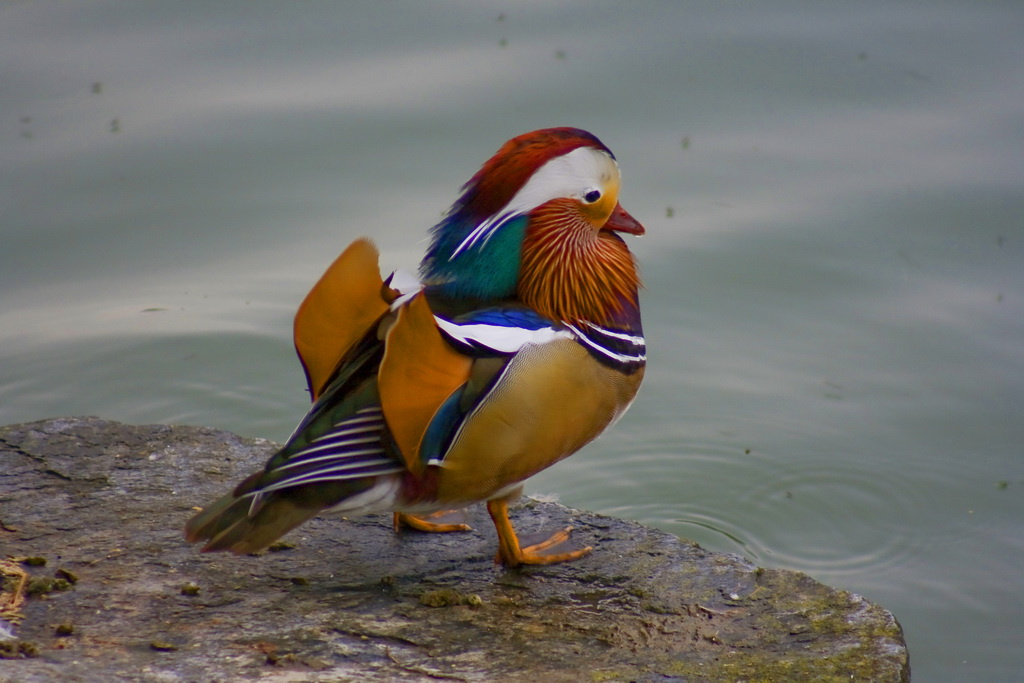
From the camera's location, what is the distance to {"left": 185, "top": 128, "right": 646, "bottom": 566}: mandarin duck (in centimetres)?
263

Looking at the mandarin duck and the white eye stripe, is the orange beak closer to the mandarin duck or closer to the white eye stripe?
the mandarin duck

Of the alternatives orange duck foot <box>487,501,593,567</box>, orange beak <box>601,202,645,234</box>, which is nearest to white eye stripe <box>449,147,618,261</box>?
orange beak <box>601,202,645,234</box>

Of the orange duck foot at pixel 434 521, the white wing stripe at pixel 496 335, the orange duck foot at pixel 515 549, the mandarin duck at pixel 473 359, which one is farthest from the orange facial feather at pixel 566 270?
the orange duck foot at pixel 434 521

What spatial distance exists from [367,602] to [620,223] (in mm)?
1334

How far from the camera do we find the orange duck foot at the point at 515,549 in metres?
3.10

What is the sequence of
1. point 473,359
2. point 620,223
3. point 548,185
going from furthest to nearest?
point 620,223 < point 548,185 < point 473,359

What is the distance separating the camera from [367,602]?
109 inches

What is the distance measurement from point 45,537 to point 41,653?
698mm

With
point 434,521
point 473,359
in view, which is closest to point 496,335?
point 473,359

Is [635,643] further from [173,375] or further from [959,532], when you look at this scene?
[173,375]

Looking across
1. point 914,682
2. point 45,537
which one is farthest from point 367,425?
point 914,682

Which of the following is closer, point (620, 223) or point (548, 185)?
point (548, 185)

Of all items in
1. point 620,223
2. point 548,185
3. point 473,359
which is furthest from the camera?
point 620,223

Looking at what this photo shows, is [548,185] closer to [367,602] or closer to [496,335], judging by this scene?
[496,335]
